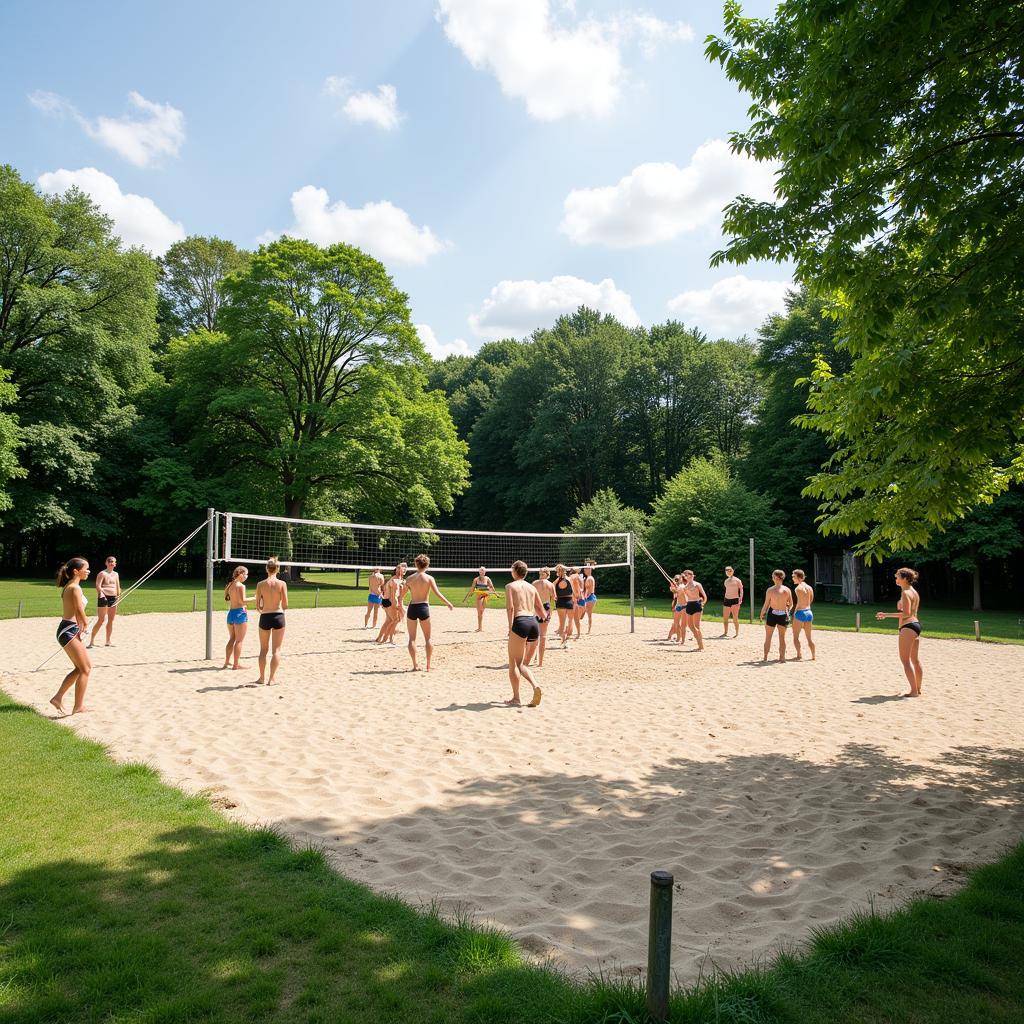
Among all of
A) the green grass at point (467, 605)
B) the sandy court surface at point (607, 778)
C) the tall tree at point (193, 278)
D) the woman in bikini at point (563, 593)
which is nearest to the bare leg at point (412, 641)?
the sandy court surface at point (607, 778)

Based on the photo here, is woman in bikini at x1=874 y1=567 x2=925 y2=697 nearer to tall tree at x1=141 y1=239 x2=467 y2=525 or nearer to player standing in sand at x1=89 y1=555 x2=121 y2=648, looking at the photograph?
player standing in sand at x1=89 y1=555 x2=121 y2=648

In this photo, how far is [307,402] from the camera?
33.6 m

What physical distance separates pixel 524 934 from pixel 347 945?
0.89 m

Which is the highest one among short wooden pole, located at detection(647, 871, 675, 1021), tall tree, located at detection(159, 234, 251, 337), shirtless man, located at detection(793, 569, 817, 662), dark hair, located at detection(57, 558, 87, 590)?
tall tree, located at detection(159, 234, 251, 337)

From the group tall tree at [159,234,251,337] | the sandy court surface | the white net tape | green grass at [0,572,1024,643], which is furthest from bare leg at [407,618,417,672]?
tall tree at [159,234,251,337]

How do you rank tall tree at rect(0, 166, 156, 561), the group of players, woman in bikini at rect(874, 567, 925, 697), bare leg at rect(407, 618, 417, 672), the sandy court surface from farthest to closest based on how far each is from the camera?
tall tree at rect(0, 166, 156, 561) → bare leg at rect(407, 618, 417, 672) → woman in bikini at rect(874, 567, 925, 697) → the group of players → the sandy court surface

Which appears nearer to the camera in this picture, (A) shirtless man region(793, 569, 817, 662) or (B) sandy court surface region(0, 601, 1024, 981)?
(B) sandy court surface region(0, 601, 1024, 981)

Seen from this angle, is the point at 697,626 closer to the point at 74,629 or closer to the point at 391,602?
the point at 391,602

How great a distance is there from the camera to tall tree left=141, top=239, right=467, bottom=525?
31672 mm

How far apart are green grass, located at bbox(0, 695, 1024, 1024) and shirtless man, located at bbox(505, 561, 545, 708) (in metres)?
4.95

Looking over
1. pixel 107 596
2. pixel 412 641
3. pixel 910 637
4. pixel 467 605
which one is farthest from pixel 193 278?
pixel 910 637

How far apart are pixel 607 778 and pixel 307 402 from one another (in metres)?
30.4

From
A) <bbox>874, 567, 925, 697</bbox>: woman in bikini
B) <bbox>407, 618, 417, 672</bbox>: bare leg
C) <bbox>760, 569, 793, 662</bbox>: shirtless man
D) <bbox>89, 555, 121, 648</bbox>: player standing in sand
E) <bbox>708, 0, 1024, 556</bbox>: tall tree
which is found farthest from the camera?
<bbox>89, 555, 121, 648</bbox>: player standing in sand

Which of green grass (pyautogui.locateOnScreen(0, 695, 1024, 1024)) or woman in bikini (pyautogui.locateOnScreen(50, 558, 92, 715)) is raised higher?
woman in bikini (pyautogui.locateOnScreen(50, 558, 92, 715))
